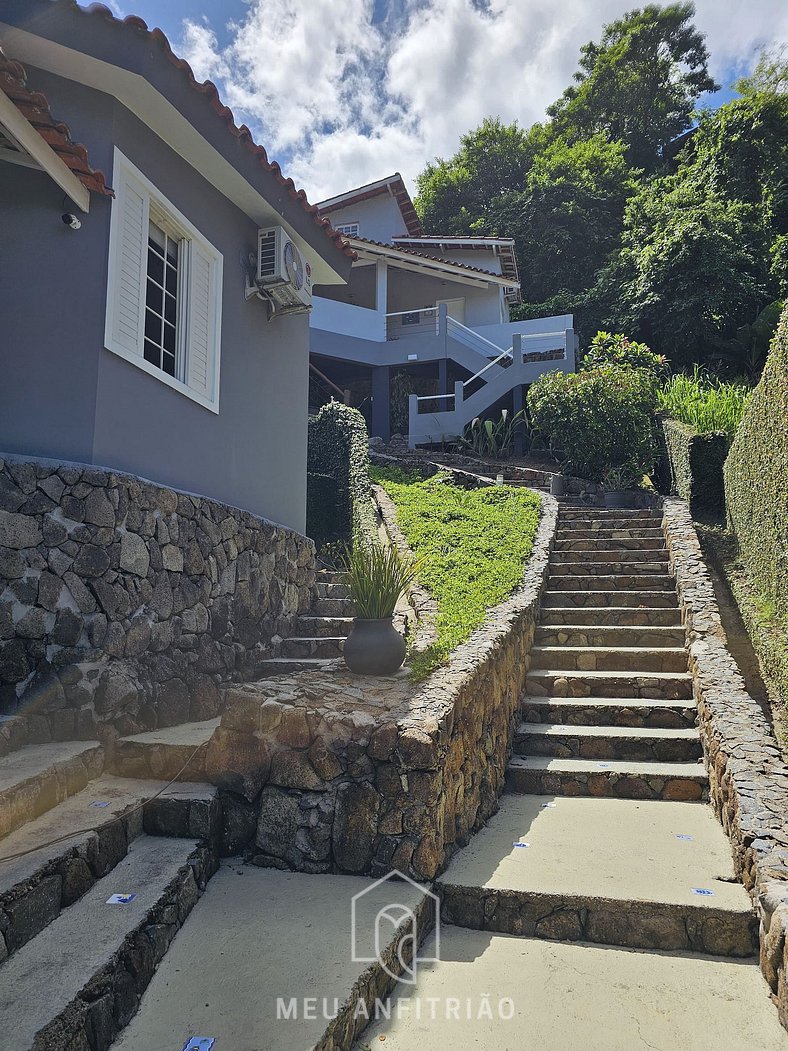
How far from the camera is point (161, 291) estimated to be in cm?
593

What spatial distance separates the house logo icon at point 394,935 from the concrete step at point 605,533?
294 inches

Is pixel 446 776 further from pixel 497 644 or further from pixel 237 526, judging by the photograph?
pixel 237 526

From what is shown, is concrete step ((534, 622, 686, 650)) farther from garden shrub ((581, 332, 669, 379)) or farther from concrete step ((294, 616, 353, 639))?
garden shrub ((581, 332, 669, 379))

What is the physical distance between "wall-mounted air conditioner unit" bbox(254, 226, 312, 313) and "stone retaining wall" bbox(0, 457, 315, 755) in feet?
7.91

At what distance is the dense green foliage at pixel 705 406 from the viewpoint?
13039mm

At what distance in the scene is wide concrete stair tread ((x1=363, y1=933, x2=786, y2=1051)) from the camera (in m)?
2.83

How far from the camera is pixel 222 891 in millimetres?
3633

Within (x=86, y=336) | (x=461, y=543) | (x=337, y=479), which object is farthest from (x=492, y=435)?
(x=86, y=336)

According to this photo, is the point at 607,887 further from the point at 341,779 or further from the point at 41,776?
the point at 41,776

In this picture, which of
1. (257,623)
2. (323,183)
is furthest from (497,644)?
(323,183)

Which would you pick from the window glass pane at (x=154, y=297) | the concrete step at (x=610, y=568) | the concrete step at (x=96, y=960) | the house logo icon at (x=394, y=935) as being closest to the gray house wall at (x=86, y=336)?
the window glass pane at (x=154, y=297)

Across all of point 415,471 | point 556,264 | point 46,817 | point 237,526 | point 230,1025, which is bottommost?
point 230,1025

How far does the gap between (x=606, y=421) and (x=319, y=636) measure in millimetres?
9089

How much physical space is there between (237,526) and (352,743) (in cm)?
314
